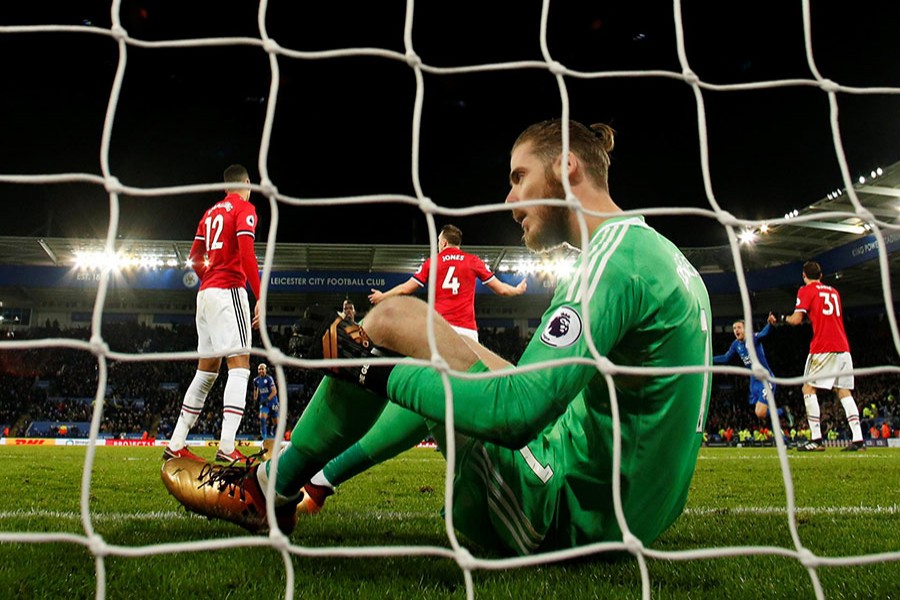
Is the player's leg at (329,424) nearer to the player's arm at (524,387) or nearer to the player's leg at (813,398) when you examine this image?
the player's arm at (524,387)

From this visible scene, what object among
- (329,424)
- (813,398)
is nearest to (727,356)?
(813,398)

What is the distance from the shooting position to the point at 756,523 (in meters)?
3.02

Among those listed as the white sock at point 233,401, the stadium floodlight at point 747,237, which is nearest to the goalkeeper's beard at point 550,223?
the white sock at point 233,401

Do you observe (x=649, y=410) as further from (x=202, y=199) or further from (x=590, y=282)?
(x=202, y=199)

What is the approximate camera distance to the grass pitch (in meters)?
1.71

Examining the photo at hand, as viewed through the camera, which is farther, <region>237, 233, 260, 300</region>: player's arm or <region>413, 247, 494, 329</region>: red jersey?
<region>413, 247, 494, 329</region>: red jersey

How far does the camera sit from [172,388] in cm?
2431

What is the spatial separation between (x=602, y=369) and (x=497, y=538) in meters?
0.77

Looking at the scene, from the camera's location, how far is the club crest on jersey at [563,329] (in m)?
1.54

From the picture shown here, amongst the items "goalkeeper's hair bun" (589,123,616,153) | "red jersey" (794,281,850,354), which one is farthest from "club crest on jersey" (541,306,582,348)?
"red jersey" (794,281,850,354)

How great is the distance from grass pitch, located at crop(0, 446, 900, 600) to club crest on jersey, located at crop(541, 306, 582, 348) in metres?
0.52

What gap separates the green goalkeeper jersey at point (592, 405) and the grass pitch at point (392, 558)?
0.62 ft

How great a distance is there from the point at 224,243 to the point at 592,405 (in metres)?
3.71

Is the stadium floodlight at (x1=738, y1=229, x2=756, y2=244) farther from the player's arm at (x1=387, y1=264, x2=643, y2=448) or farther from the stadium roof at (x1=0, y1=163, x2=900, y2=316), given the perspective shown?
the player's arm at (x1=387, y1=264, x2=643, y2=448)
